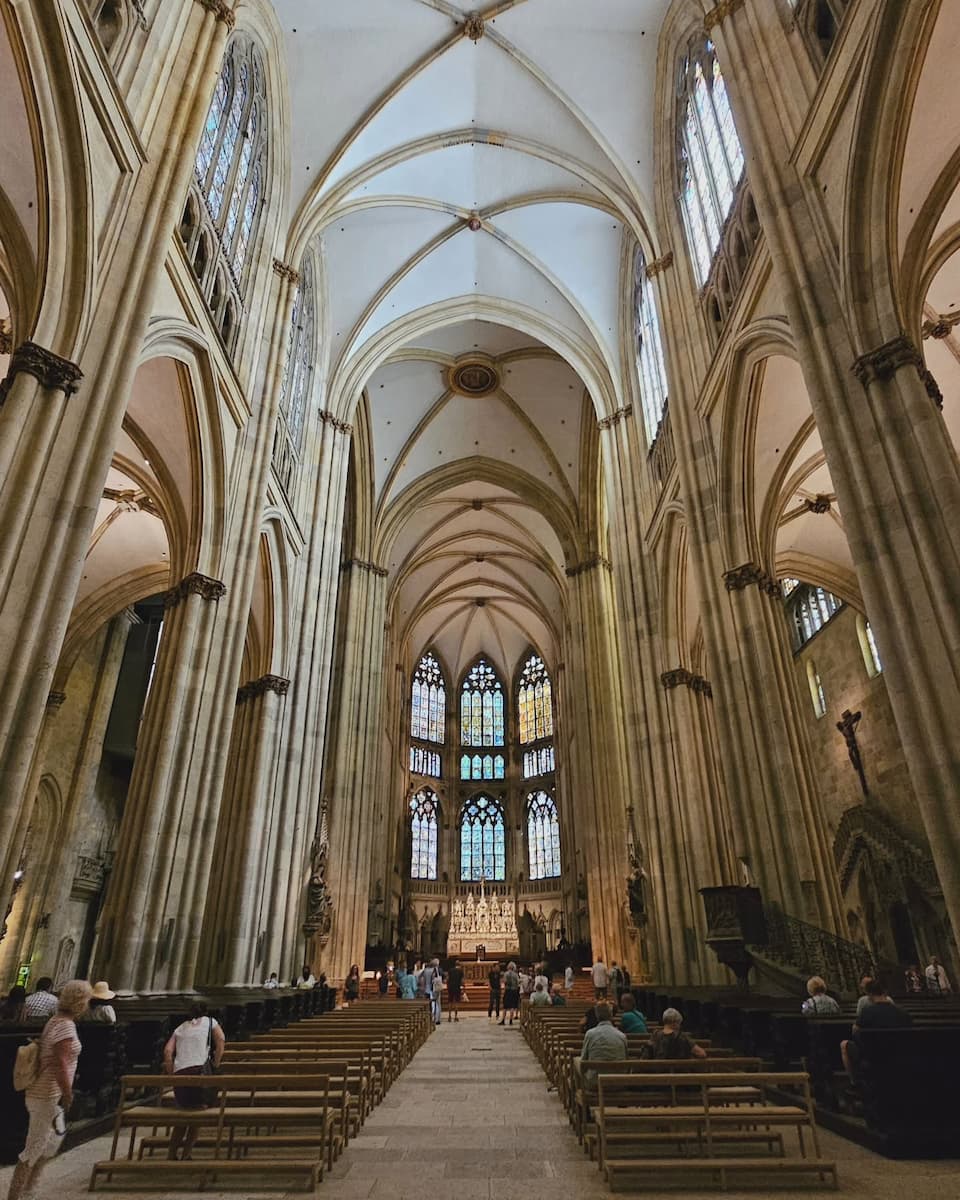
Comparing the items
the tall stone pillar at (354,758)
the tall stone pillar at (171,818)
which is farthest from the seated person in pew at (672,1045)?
the tall stone pillar at (354,758)

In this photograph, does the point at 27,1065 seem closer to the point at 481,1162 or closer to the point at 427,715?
the point at 481,1162

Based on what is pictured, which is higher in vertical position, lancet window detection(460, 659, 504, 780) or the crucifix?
lancet window detection(460, 659, 504, 780)


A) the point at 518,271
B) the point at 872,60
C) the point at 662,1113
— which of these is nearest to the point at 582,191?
the point at 518,271

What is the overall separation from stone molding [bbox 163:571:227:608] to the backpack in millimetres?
7948

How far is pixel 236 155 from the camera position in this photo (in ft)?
43.0

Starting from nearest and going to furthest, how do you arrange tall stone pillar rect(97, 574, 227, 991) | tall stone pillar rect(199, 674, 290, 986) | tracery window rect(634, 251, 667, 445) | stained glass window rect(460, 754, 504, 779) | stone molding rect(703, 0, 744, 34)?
tall stone pillar rect(97, 574, 227, 991), stone molding rect(703, 0, 744, 34), tall stone pillar rect(199, 674, 290, 986), tracery window rect(634, 251, 667, 445), stained glass window rect(460, 754, 504, 779)

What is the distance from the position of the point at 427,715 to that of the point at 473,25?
32475 mm

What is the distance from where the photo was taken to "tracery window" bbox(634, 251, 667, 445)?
1708 centimetres

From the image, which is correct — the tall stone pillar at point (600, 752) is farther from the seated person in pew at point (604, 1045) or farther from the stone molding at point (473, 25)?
the seated person in pew at point (604, 1045)

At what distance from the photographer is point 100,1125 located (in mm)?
5301

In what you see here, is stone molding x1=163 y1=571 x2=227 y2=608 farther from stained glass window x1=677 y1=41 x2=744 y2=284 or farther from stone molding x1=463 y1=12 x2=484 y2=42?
stone molding x1=463 y1=12 x2=484 y2=42

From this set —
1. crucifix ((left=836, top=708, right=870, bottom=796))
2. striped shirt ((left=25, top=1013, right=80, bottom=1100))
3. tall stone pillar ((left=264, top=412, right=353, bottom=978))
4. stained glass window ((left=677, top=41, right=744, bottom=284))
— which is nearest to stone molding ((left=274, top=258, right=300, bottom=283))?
tall stone pillar ((left=264, top=412, right=353, bottom=978))

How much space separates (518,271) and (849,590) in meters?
12.2

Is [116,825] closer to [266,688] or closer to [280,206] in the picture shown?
[266,688]
